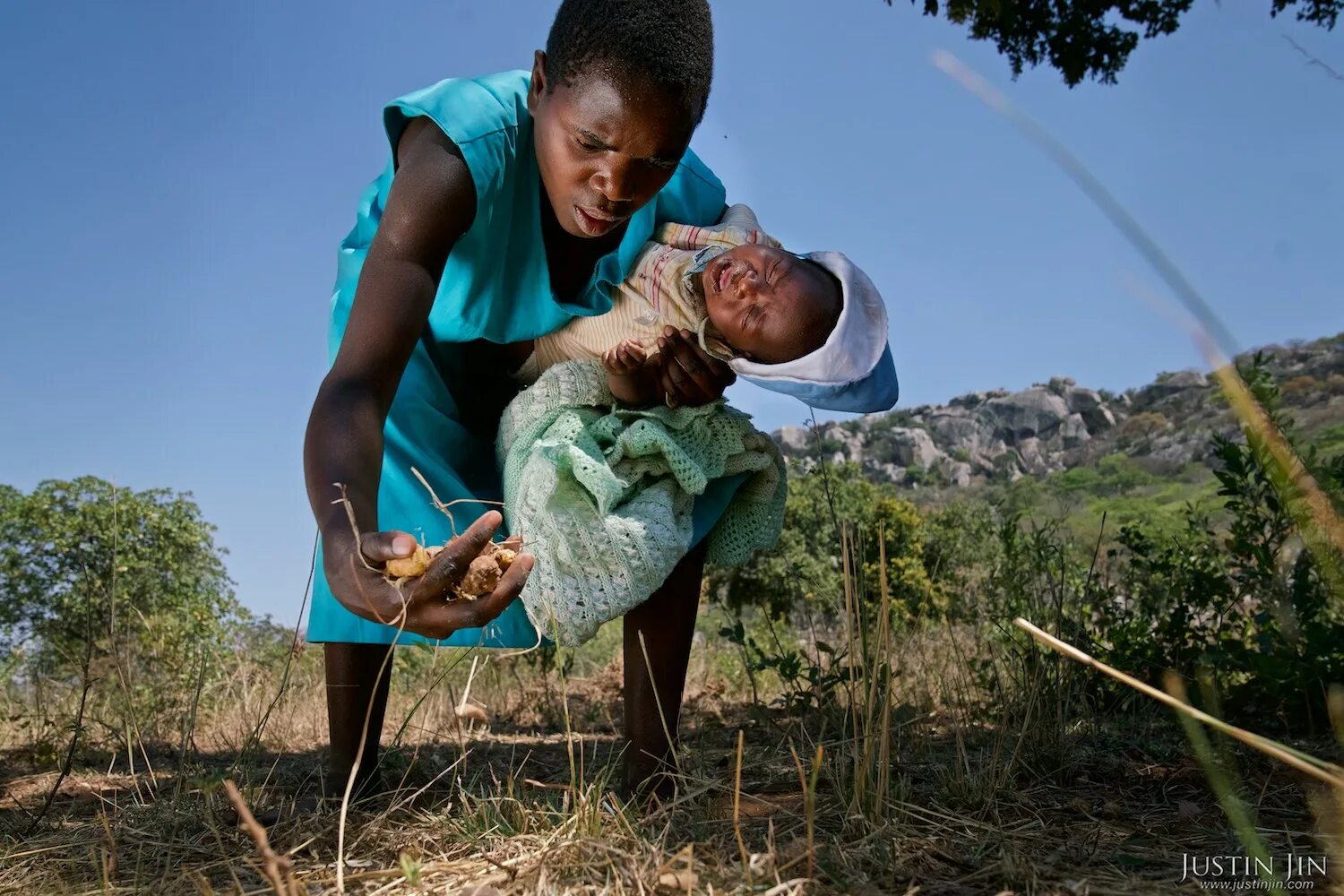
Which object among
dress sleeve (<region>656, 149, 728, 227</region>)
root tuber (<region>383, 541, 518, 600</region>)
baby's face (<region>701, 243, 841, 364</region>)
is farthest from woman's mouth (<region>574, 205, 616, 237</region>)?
root tuber (<region>383, 541, 518, 600</region>)

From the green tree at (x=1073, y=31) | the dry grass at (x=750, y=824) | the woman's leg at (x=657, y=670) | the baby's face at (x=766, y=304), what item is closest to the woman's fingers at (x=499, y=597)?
the dry grass at (x=750, y=824)

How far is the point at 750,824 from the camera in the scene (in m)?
1.83

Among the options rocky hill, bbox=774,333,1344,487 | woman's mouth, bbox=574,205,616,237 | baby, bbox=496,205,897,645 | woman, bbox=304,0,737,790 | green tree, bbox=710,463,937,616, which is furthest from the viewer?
rocky hill, bbox=774,333,1344,487

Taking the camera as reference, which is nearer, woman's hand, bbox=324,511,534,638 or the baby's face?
woman's hand, bbox=324,511,534,638

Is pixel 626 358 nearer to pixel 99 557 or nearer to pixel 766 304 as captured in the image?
pixel 766 304

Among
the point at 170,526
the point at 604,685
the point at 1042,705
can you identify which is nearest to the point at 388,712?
the point at 604,685

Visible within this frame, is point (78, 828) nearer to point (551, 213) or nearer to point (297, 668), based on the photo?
point (551, 213)

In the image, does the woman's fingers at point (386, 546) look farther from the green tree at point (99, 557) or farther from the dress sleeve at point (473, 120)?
the green tree at point (99, 557)

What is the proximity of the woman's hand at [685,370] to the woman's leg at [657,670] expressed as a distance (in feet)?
1.21

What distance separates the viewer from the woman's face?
79.3 inches

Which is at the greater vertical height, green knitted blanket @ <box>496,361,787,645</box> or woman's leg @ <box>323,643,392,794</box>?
green knitted blanket @ <box>496,361,787,645</box>

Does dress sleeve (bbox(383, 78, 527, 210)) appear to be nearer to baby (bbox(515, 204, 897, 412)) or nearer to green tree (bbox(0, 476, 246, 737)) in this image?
baby (bbox(515, 204, 897, 412))

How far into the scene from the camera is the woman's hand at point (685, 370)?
A: 226 centimetres

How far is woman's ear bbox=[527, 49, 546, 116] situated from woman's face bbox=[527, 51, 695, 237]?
42 millimetres
